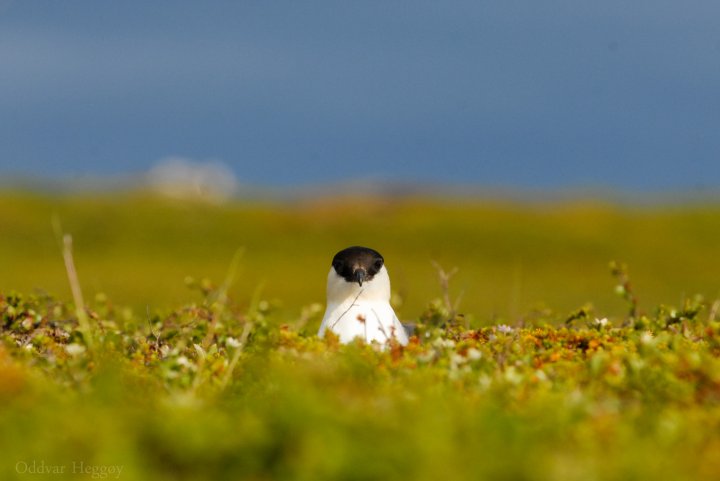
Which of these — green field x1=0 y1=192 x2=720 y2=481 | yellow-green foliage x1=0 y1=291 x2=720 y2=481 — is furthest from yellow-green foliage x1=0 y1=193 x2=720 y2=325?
yellow-green foliage x1=0 y1=291 x2=720 y2=481

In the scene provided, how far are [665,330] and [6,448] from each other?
260 inches

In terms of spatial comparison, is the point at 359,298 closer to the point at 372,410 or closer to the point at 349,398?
the point at 349,398

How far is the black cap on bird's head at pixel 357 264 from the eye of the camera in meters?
7.91

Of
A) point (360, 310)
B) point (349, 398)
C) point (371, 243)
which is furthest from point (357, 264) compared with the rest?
point (371, 243)

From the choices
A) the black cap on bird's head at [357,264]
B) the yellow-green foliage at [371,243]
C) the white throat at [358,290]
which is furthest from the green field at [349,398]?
the yellow-green foliage at [371,243]

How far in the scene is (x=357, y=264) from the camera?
26.2ft

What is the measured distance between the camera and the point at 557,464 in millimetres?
3752

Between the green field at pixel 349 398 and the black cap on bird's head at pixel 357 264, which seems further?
the black cap on bird's head at pixel 357 264

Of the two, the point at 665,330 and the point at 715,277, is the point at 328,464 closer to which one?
the point at 665,330

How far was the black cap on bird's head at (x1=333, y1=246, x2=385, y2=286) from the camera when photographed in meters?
7.91

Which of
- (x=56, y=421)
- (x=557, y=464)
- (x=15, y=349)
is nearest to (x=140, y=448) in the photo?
(x=56, y=421)

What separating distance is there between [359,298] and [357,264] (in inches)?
11.5

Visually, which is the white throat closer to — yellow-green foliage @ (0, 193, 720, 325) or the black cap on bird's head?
the black cap on bird's head

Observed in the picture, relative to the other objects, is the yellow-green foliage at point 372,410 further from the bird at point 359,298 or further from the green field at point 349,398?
the bird at point 359,298
